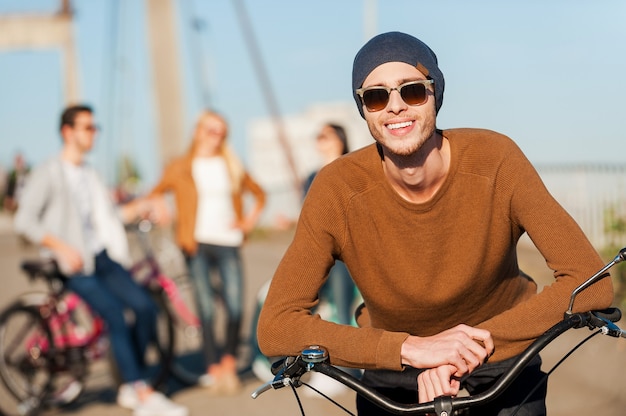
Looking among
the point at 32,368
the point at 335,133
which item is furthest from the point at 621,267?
the point at 32,368

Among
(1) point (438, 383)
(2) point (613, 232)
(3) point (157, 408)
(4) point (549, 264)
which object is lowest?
(3) point (157, 408)

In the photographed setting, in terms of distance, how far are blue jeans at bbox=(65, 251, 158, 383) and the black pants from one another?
4383mm

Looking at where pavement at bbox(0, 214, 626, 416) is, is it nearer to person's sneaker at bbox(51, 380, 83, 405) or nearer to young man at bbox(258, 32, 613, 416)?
person's sneaker at bbox(51, 380, 83, 405)

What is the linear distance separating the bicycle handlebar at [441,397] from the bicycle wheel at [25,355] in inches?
200

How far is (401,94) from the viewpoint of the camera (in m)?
3.06

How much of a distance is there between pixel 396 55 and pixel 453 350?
0.81m

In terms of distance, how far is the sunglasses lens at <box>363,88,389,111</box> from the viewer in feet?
10.1

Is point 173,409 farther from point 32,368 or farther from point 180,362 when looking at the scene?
point 180,362

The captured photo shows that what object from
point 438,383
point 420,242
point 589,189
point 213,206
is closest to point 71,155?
point 213,206

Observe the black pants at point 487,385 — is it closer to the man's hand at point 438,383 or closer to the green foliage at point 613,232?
the man's hand at point 438,383

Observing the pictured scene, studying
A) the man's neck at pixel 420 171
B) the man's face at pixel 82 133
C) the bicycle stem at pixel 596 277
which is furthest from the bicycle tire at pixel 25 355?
the bicycle stem at pixel 596 277

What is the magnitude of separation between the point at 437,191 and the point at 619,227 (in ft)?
23.8

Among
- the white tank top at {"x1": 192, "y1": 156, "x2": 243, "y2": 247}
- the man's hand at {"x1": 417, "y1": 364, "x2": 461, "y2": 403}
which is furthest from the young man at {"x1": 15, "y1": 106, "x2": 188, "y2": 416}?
the man's hand at {"x1": 417, "y1": 364, "x2": 461, "y2": 403}

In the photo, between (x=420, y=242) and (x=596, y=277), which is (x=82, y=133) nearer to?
(x=420, y=242)
